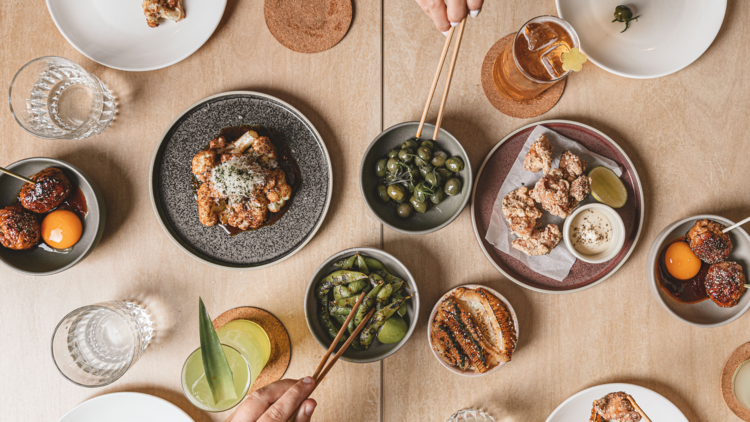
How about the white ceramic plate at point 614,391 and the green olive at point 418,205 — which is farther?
the white ceramic plate at point 614,391

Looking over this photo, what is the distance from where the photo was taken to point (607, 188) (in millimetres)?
1872

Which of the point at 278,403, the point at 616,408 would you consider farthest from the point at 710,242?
the point at 278,403

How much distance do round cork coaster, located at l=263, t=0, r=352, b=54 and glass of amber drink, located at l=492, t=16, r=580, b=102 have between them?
81 centimetres

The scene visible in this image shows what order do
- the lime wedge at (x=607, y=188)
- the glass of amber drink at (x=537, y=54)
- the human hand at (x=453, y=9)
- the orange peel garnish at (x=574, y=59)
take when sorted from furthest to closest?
the lime wedge at (x=607, y=188) → the glass of amber drink at (x=537, y=54) → the orange peel garnish at (x=574, y=59) → the human hand at (x=453, y=9)

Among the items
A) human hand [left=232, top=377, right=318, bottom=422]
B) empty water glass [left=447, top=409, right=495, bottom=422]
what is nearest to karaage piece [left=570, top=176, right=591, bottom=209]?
empty water glass [left=447, top=409, right=495, bottom=422]

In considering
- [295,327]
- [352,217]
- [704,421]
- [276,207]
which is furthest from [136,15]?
[704,421]

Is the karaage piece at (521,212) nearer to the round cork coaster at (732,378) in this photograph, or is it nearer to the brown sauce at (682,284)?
the brown sauce at (682,284)

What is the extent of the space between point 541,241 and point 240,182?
1429 millimetres

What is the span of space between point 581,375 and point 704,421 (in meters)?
0.69

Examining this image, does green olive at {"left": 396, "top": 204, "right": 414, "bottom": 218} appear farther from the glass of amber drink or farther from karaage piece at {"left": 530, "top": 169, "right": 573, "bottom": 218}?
the glass of amber drink

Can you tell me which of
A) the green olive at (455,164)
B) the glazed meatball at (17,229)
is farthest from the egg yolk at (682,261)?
the glazed meatball at (17,229)

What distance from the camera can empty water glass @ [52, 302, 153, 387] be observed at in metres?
1.82

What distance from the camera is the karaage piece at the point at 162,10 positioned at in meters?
1.88

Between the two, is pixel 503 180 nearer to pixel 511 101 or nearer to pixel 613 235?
pixel 511 101
